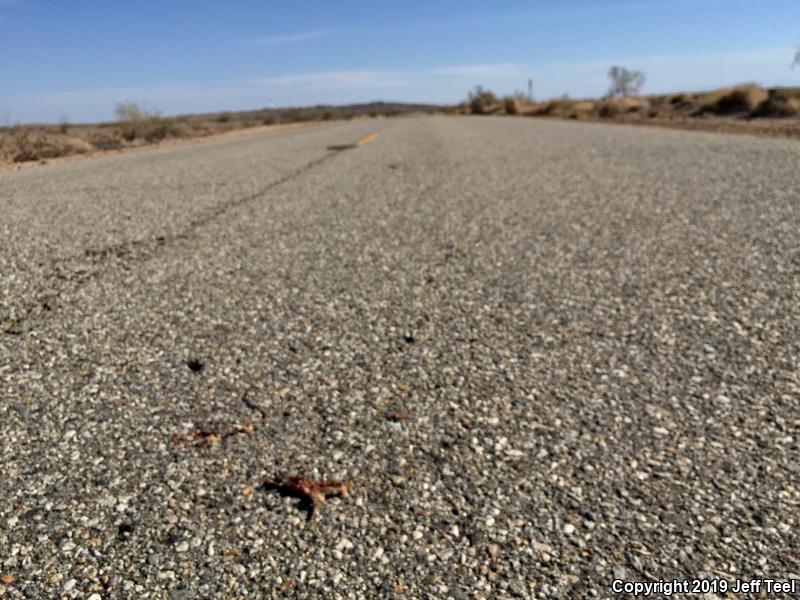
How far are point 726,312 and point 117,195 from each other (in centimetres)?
937

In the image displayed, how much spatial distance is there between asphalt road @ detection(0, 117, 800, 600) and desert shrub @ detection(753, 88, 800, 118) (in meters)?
25.8

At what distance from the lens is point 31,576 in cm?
238

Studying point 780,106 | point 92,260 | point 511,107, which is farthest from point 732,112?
point 92,260

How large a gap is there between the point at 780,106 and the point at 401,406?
32.9 meters

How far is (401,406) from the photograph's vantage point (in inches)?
145

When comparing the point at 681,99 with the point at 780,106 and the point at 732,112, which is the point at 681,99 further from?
the point at 780,106

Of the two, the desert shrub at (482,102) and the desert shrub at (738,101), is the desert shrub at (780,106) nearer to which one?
the desert shrub at (738,101)

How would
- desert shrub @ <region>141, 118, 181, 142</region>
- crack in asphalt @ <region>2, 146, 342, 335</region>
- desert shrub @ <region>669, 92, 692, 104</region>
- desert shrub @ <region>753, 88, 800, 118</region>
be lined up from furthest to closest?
desert shrub @ <region>669, 92, 692, 104</region> < desert shrub @ <region>141, 118, 181, 142</region> < desert shrub @ <region>753, 88, 800, 118</region> < crack in asphalt @ <region>2, 146, 342, 335</region>

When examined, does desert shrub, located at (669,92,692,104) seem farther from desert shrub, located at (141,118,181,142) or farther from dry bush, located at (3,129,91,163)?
dry bush, located at (3,129,91,163)

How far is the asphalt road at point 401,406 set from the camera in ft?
8.16

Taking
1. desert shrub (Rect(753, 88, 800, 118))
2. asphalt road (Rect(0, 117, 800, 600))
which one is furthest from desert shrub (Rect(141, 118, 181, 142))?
desert shrub (Rect(753, 88, 800, 118))

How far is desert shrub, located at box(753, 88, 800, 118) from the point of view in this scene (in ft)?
96.3

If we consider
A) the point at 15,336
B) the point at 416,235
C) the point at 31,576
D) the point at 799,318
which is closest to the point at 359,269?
the point at 416,235

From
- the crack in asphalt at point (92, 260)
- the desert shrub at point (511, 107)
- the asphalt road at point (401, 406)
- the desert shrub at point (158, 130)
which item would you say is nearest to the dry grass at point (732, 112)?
the desert shrub at point (511, 107)
